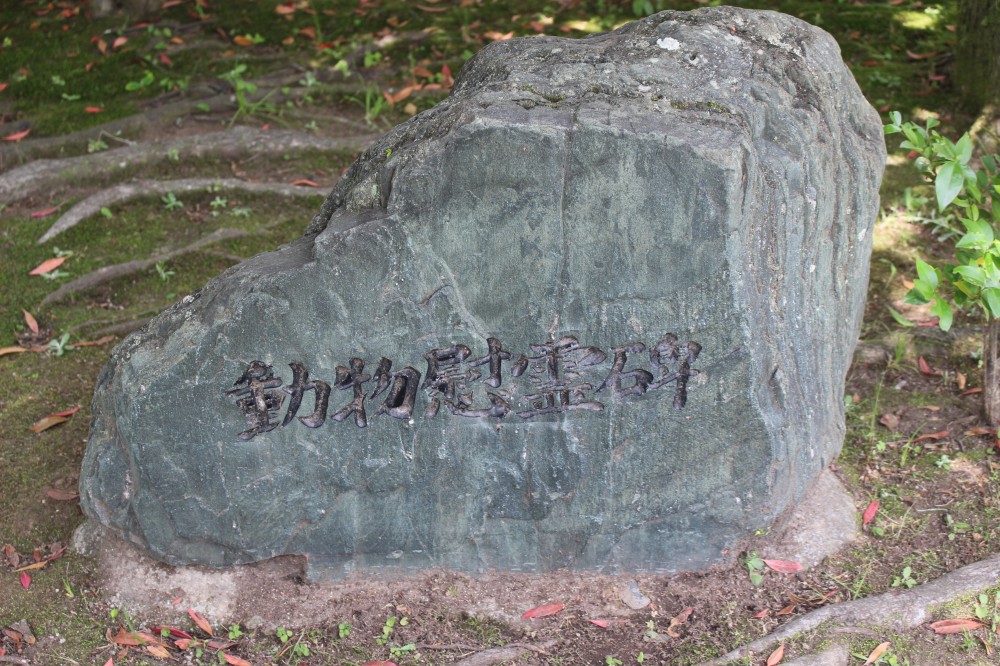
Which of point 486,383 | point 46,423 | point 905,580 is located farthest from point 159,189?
point 905,580

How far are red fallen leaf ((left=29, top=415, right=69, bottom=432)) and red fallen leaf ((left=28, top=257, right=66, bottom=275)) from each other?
1349mm

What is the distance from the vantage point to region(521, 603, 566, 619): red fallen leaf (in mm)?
4273

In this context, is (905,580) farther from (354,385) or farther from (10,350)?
(10,350)

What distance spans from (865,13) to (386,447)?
20.9 ft

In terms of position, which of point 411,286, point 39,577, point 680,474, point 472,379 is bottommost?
point 39,577

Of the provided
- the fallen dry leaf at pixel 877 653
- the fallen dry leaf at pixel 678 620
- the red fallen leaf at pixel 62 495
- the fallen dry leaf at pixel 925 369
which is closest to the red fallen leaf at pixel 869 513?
the fallen dry leaf at pixel 877 653

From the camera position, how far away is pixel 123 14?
8938mm

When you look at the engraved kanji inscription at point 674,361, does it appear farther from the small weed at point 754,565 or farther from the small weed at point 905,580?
the small weed at point 905,580

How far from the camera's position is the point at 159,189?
686 centimetres

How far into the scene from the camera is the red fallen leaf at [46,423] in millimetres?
5203

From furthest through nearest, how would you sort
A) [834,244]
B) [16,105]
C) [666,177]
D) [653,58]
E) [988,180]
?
[16,105]
[988,180]
[834,244]
[653,58]
[666,177]

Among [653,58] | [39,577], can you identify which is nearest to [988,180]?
[653,58]

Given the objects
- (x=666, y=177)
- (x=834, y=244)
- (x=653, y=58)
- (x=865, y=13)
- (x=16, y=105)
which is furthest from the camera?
(x=865, y=13)

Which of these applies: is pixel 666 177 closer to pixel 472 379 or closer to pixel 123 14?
pixel 472 379
